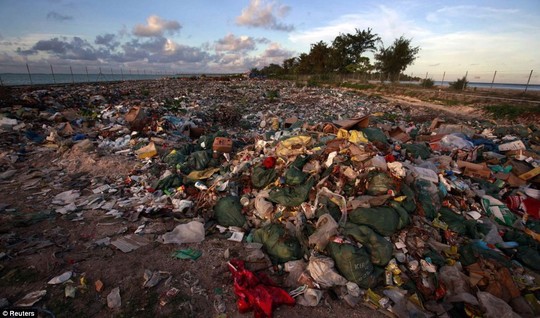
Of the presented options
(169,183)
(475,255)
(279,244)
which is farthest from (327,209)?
(169,183)

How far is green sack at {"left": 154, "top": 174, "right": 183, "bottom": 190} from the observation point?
457cm

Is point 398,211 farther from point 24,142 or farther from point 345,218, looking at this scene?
point 24,142

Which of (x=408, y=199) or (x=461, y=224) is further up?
(x=408, y=199)

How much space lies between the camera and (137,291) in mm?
2492

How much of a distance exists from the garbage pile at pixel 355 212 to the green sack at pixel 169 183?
2 cm

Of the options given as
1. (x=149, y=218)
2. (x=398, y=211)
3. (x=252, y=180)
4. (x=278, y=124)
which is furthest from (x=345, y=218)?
(x=278, y=124)

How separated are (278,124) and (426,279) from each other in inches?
254

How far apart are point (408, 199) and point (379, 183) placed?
412 mm

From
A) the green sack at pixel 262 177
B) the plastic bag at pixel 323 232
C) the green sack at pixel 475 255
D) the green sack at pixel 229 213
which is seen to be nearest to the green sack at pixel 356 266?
the plastic bag at pixel 323 232

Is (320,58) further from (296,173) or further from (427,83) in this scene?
(296,173)

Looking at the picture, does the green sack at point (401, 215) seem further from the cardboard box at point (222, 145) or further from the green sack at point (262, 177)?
the cardboard box at point (222, 145)

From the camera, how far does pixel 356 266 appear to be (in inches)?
103

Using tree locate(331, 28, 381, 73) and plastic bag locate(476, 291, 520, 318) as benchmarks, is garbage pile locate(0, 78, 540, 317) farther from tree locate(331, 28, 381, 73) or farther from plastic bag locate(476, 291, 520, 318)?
tree locate(331, 28, 381, 73)

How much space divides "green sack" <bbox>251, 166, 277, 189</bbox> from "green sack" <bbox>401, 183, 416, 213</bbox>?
6.22 feet
